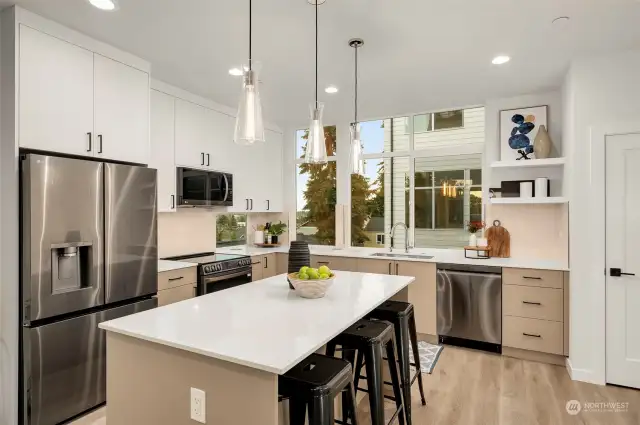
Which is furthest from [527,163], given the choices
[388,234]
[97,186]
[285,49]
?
[97,186]

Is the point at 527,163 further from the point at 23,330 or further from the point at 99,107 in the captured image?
the point at 23,330

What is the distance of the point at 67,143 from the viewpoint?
252cm

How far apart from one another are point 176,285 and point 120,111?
1.52m

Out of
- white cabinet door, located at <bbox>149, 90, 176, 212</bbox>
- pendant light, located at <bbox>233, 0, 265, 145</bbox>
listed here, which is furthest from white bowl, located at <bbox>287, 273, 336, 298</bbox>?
white cabinet door, located at <bbox>149, 90, 176, 212</bbox>

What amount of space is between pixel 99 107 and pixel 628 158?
13.3 ft

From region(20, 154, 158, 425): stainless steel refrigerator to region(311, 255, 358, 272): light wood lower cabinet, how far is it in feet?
6.92

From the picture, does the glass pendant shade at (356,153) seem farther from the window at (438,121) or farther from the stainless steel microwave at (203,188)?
the window at (438,121)

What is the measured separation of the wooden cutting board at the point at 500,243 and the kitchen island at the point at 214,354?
256cm

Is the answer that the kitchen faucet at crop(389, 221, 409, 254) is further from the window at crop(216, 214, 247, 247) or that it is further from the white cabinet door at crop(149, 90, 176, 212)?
the white cabinet door at crop(149, 90, 176, 212)

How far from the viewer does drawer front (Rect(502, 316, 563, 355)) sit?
336 cm

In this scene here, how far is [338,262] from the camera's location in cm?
444

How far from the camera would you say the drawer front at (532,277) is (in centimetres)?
336

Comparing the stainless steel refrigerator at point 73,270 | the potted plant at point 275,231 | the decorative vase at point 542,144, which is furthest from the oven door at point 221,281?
the decorative vase at point 542,144

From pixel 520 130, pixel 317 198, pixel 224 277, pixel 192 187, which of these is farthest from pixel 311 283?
pixel 317 198
